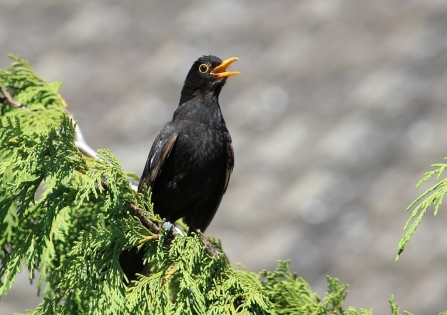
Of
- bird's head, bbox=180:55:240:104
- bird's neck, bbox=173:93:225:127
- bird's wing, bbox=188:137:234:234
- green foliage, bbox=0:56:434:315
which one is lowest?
green foliage, bbox=0:56:434:315

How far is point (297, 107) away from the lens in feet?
18.4

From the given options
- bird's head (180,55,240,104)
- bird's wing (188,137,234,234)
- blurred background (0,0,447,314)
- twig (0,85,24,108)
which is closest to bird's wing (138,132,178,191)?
bird's wing (188,137,234,234)

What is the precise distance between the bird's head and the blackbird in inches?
6.7

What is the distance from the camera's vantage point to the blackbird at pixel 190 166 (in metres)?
3.78

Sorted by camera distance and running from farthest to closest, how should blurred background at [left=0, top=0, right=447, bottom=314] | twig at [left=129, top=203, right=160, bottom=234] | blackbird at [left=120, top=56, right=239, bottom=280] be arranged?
blurred background at [left=0, top=0, right=447, bottom=314] → blackbird at [left=120, top=56, right=239, bottom=280] → twig at [left=129, top=203, right=160, bottom=234]

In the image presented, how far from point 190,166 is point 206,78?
665mm

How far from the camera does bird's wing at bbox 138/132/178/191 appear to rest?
369 cm

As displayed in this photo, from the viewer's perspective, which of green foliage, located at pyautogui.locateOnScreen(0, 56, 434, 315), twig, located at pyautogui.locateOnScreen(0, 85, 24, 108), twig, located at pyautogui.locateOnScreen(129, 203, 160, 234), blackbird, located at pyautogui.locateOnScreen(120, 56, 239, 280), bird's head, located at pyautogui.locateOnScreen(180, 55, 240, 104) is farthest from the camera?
bird's head, located at pyautogui.locateOnScreen(180, 55, 240, 104)

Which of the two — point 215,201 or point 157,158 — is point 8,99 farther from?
point 215,201

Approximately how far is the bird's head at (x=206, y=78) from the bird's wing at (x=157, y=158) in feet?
1.67

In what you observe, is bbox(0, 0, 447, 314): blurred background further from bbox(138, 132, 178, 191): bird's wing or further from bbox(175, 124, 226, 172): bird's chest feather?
bbox(138, 132, 178, 191): bird's wing

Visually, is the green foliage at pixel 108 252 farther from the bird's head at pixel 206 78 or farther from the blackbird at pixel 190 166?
the bird's head at pixel 206 78

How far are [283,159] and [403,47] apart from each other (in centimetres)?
132

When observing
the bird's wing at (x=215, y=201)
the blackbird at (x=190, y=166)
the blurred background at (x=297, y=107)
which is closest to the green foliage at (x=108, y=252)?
the blackbird at (x=190, y=166)
